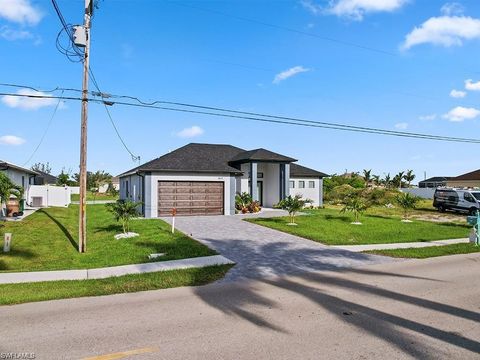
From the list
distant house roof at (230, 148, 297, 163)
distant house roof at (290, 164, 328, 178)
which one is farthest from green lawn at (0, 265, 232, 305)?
distant house roof at (290, 164, 328, 178)

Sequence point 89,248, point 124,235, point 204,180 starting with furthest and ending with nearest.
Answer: point 204,180 < point 124,235 < point 89,248

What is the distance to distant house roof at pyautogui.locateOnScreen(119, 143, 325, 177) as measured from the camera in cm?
2577

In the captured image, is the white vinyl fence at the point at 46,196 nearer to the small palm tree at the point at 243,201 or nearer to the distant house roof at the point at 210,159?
the distant house roof at the point at 210,159

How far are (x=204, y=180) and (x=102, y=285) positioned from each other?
17870 mm

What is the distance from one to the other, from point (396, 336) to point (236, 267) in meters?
5.81

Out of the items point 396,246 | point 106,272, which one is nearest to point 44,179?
point 106,272

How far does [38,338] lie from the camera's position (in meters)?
5.59

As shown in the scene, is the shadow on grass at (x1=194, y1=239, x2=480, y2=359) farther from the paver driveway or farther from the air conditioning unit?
the air conditioning unit

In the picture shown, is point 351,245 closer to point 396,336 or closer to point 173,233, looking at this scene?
point 173,233

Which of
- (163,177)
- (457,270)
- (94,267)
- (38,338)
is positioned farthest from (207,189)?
(38,338)

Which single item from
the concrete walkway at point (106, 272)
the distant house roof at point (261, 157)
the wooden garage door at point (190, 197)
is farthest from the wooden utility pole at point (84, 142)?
the distant house roof at point (261, 157)

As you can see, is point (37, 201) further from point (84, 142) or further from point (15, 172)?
point (84, 142)

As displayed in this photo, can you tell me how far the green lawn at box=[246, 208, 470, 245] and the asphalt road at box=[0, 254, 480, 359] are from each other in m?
7.70

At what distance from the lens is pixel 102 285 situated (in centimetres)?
872
